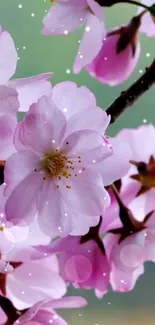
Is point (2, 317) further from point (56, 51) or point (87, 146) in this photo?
point (56, 51)

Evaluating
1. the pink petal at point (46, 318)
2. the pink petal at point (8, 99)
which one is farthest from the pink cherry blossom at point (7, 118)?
the pink petal at point (46, 318)

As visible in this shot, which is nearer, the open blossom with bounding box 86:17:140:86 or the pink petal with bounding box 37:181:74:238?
the pink petal with bounding box 37:181:74:238

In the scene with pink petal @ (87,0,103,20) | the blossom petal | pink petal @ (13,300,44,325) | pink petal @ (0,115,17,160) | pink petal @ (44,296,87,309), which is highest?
pink petal @ (87,0,103,20)

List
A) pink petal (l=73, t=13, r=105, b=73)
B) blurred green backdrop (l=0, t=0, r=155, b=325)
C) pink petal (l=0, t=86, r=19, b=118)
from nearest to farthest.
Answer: pink petal (l=0, t=86, r=19, b=118)
pink petal (l=73, t=13, r=105, b=73)
blurred green backdrop (l=0, t=0, r=155, b=325)

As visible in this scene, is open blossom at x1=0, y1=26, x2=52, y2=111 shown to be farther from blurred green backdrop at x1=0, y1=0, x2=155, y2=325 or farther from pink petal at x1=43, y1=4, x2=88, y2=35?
blurred green backdrop at x1=0, y1=0, x2=155, y2=325

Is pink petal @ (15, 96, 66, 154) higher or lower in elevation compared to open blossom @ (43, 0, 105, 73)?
lower

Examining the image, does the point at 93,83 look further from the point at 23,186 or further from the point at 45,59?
the point at 23,186

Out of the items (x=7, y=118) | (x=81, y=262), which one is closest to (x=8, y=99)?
(x=7, y=118)

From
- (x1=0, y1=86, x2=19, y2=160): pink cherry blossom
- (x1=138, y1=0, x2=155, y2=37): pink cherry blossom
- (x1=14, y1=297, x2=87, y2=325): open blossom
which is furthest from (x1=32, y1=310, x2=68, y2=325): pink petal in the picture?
(x1=138, y1=0, x2=155, y2=37): pink cherry blossom
